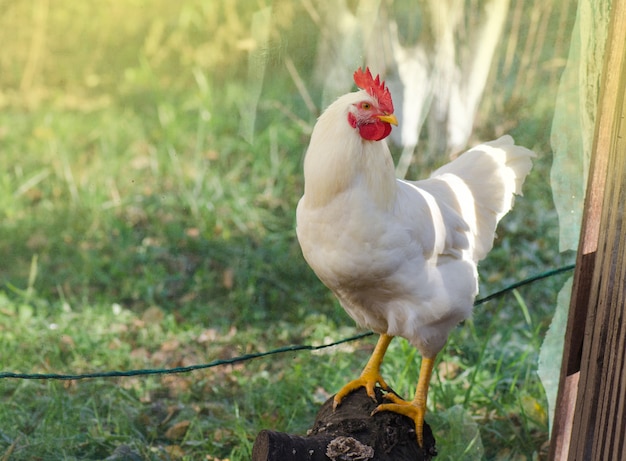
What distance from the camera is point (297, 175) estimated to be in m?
5.52

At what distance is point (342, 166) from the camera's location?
7.89 ft

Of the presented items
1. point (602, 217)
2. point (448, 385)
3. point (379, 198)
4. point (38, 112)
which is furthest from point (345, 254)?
point (38, 112)

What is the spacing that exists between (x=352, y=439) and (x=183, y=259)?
288 centimetres

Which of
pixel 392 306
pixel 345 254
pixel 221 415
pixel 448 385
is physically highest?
pixel 345 254

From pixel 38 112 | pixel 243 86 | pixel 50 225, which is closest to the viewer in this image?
pixel 50 225

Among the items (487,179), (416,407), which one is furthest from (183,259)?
(416,407)

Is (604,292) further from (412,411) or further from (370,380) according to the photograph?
(370,380)

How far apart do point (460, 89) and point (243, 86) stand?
1.71 m

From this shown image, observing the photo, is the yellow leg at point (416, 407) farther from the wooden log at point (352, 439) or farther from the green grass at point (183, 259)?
the green grass at point (183, 259)

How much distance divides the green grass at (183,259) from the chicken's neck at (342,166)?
131cm

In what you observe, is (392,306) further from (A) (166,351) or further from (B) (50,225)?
(B) (50,225)

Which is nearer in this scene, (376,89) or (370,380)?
(376,89)

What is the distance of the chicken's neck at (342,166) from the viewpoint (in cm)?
241

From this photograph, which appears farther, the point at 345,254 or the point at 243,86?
the point at 243,86
